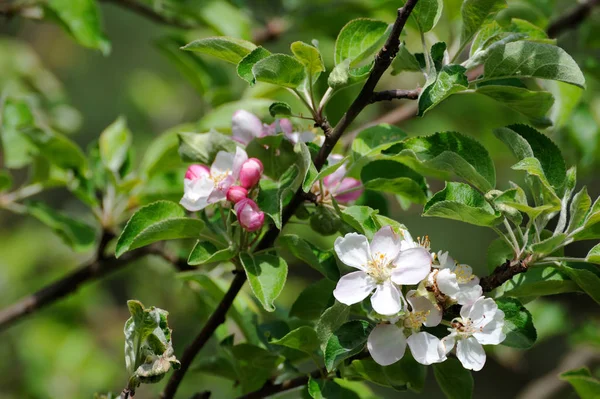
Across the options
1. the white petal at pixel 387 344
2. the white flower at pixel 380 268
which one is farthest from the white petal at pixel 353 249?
the white petal at pixel 387 344

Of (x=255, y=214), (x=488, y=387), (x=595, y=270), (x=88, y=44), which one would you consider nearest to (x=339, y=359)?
(x=255, y=214)

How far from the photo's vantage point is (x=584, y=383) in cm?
132

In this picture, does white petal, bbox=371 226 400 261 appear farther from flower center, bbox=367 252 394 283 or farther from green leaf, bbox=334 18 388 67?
green leaf, bbox=334 18 388 67

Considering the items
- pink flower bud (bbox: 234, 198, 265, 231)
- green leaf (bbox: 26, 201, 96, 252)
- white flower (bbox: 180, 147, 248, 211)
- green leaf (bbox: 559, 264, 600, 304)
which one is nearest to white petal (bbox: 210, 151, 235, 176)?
white flower (bbox: 180, 147, 248, 211)

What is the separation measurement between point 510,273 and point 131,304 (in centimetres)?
56

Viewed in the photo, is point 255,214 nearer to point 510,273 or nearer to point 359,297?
point 359,297

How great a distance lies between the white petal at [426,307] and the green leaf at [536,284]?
18 centimetres

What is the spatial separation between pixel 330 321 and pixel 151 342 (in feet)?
0.87

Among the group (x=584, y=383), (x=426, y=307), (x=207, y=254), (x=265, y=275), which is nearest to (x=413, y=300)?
(x=426, y=307)

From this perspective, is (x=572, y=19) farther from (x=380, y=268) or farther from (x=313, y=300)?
(x=380, y=268)

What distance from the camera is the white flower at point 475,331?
1081 mm

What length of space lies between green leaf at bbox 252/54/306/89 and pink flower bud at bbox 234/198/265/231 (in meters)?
0.20

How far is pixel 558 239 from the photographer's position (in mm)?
1049

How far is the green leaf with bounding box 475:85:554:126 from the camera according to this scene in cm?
117
